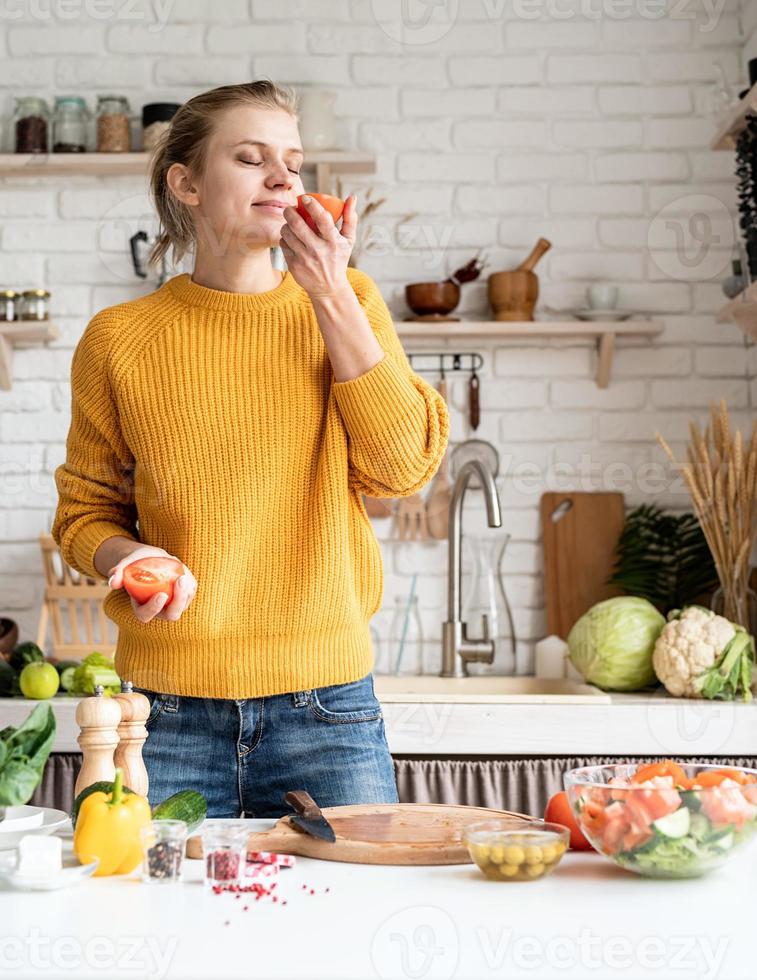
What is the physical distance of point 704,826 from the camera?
0.94 metres

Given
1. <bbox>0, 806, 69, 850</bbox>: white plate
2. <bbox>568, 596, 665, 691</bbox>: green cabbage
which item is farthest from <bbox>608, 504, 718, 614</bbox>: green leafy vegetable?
<bbox>0, 806, 69, 850</bbox>: white plate

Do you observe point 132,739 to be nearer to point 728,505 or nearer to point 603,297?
point 728,505

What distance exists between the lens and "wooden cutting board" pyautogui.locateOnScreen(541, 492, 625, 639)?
113 inches

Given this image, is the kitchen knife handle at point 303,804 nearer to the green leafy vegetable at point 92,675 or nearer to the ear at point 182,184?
the ear at point 182,184

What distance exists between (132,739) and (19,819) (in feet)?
0.41

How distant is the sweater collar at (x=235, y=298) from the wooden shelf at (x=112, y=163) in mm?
1385

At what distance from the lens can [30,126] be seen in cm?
290

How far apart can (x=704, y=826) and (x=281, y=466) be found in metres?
0.68

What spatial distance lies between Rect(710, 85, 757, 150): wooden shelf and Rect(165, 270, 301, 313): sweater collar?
4.21ft

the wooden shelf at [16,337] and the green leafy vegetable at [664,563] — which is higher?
the wooden shelf at [16,337]

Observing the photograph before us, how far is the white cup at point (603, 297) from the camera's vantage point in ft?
9.28

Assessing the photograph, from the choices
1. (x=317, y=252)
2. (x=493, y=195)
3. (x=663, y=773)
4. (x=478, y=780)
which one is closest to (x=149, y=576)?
(x=317, y=252)

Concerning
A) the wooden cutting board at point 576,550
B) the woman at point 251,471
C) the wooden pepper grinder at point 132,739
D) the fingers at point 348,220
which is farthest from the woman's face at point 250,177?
the wooden cutting board at point 576,550

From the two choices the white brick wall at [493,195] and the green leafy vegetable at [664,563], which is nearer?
the green leafy vegetable at [664,563]
